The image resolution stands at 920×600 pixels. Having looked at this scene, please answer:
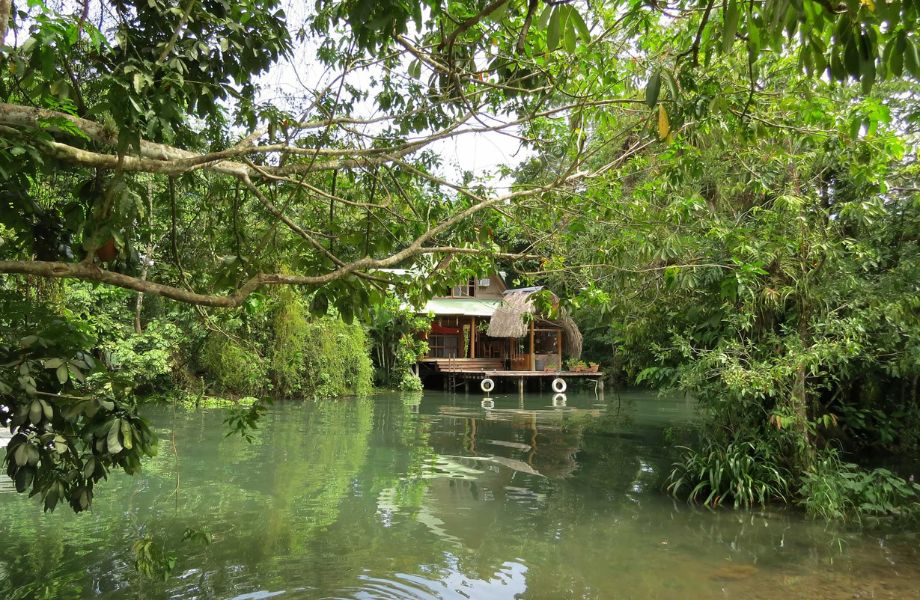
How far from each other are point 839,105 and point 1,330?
5797mm

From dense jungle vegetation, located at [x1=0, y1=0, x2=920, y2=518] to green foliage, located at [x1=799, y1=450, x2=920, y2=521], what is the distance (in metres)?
0.04

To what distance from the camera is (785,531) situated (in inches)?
265

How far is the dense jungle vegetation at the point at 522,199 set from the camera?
2854 millimetres

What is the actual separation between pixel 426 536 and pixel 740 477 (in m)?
3.66

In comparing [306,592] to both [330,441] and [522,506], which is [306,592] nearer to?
[522,506]

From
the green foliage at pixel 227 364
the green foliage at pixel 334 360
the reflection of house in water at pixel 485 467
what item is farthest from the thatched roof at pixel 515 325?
the green foliage at pixel 227 364

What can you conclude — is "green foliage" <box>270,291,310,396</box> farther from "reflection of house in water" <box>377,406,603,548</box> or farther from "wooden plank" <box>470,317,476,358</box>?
"wooden plank" <box>470,317,476,358</box>

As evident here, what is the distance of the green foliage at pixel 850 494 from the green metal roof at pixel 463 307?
57.9ft

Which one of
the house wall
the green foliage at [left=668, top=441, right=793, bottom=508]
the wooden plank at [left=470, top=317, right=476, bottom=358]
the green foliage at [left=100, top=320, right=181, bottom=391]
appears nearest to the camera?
the green foliage at [left=668, top=441, right=793, bottom=508]

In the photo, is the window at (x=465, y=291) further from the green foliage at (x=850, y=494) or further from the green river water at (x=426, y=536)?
the green foliage at (x=850, y=494)

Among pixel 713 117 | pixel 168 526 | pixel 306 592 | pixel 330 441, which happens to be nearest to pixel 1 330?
pixel 306 592

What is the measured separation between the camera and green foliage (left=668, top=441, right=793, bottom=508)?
738 cm

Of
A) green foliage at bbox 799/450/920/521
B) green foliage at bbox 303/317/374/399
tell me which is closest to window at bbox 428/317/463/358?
green foliage at bbox 303/317/374/399

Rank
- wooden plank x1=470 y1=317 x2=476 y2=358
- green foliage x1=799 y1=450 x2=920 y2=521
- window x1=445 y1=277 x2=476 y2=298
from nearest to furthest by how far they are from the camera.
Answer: green foliage x1=799 y1=450 x2=920 y2=521 < wooden plank x1=470 y1=317 x2=476 y2=358 < window x1=445 y1=277 x2=476 y2=298
